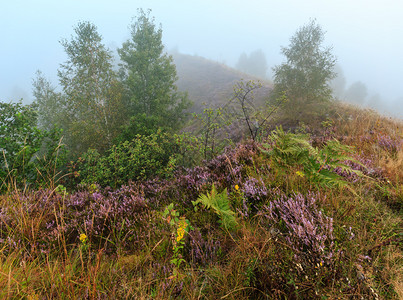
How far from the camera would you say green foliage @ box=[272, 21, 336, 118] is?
1284cm

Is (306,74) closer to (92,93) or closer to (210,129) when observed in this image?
(210,129)

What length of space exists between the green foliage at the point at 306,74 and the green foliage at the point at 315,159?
1055 centimetres

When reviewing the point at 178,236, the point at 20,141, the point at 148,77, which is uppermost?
the point at 148,77

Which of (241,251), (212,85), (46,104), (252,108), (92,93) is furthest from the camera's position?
(212,85)

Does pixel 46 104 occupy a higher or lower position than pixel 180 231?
lower

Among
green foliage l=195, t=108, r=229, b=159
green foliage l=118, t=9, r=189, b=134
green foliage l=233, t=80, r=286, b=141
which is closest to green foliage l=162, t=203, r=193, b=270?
green foliage l=233, t=80, r=286, b=141

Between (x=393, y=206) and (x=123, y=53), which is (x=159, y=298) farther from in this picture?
(x=123, y=53)

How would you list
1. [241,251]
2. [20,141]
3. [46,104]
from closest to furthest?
1. [241,251]
2. [20,141]
3. [46,104]

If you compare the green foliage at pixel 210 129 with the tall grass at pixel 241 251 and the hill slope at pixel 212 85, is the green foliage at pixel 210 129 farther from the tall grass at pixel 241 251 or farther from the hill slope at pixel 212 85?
the hill slope at pixel 212 85

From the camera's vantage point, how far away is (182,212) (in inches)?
123

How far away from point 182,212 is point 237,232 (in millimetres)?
1146

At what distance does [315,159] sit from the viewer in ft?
8.80

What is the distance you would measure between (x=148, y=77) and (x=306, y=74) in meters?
12.0

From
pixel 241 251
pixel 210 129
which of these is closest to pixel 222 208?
pixel 241 251
